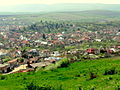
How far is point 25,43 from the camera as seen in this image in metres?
95.1

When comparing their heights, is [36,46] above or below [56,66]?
below

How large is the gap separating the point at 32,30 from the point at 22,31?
4887 mm

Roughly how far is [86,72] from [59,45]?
56.0 metres

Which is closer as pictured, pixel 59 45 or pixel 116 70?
pixel 116 70

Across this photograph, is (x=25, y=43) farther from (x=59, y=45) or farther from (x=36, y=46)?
(x=59, y=45)

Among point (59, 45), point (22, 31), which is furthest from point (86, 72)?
point (22, 31)

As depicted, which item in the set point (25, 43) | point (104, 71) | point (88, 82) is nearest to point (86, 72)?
point (104, 71)

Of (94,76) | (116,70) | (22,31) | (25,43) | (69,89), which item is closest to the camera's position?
(69,89)

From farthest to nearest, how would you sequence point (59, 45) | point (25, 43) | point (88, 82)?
point (25, 43)
point (59, 45)
point (88, 82)

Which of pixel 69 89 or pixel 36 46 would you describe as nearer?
pixel 69 89

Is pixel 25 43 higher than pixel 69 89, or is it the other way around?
pixel 69 89

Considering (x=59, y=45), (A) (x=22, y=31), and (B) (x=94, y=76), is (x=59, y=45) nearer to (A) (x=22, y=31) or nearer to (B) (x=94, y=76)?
(A) (x=22, y=31)

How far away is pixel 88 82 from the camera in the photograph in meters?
26.4

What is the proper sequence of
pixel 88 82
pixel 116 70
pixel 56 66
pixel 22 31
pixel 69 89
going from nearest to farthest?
pixel 69 89 → pixel 88 82 → pixel 116 70 → pixel 56 66 → pixel 22 31
